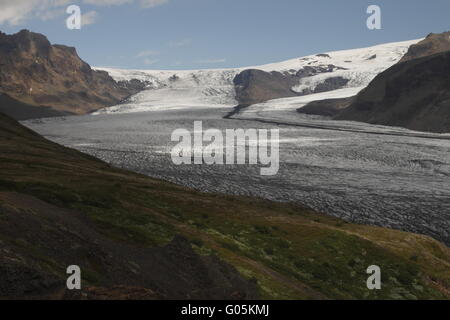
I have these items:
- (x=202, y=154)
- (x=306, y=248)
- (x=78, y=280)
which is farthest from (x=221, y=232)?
(x=202, y=154)

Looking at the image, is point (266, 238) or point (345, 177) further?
point (345, 177)

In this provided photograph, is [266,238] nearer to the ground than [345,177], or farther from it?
farther from it

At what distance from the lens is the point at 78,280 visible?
71.6 ft

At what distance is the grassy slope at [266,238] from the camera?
3484 cm

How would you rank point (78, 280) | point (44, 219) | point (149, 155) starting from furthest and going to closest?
point (149, 155), point (44, 219), point (78, 280)

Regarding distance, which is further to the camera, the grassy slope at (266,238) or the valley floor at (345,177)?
the valley floor at (345,177)

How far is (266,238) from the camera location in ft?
145

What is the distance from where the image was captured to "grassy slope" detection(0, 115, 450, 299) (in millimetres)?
34844

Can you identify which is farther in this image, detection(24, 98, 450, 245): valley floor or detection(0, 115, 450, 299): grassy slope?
detection(24, 98, 450, 245): valley floor

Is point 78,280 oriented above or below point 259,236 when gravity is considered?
above

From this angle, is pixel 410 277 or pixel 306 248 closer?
pixel 410 277
